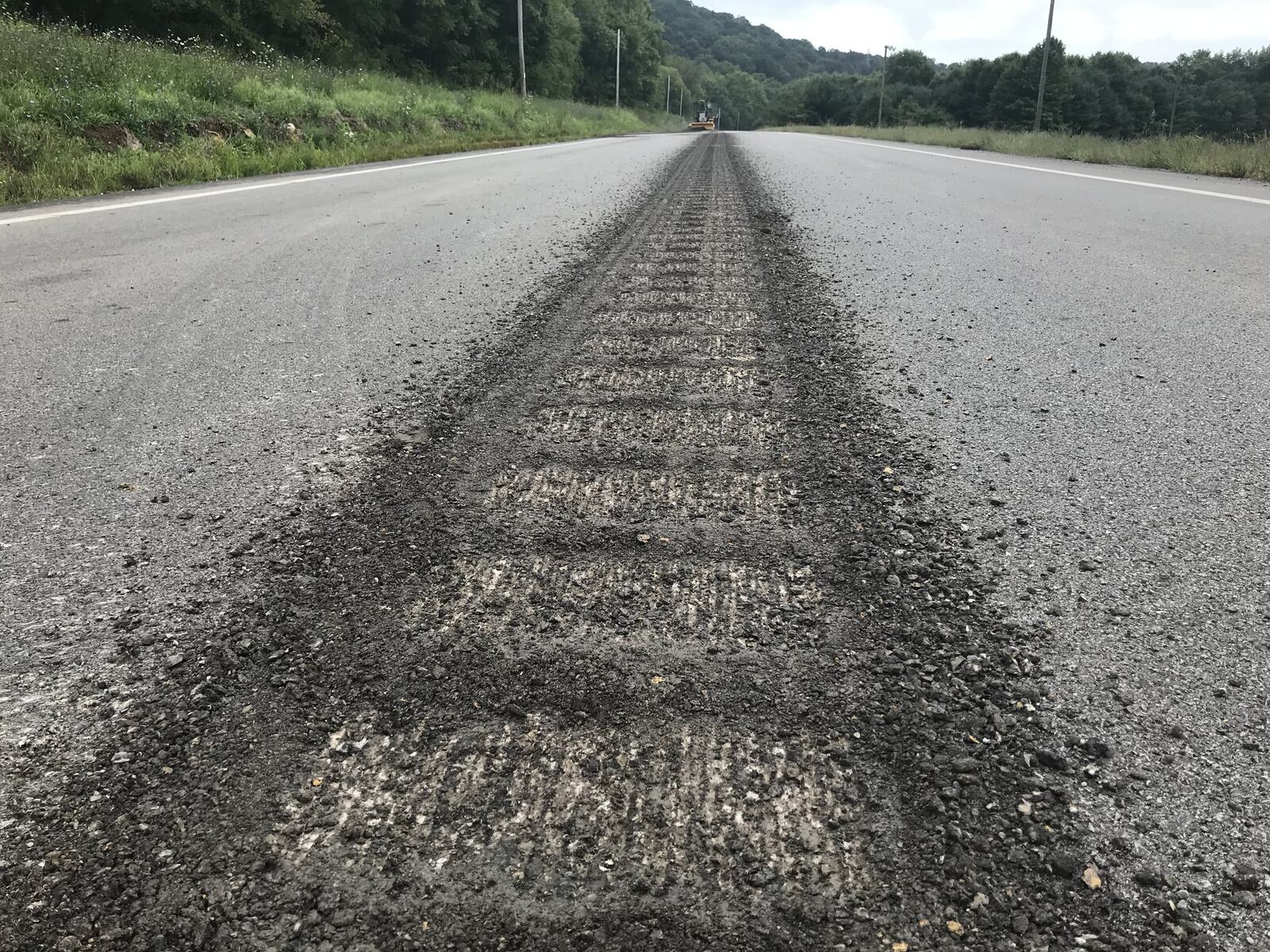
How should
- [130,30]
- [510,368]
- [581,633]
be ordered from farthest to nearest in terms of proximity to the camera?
[130,30], [510,368], [581,633]

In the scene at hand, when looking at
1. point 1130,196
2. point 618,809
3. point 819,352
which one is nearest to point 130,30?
point 1130,196

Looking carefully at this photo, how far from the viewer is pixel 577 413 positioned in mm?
2537

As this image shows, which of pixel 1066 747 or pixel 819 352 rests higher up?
pixel 819 352

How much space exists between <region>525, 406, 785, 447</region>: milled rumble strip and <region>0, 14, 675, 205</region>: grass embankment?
7.40m

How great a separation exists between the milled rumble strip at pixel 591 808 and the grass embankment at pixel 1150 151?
13.6 metres

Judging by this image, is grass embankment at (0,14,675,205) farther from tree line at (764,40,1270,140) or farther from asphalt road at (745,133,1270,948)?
tree line at (764,40,1270,140)

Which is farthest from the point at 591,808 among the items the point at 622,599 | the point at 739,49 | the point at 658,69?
the point at 739,49

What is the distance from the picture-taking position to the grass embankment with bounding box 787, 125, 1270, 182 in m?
11.9

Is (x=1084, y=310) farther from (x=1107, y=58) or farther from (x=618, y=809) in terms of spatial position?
(x=1107, y=58)

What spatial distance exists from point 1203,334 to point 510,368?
287 centimetres

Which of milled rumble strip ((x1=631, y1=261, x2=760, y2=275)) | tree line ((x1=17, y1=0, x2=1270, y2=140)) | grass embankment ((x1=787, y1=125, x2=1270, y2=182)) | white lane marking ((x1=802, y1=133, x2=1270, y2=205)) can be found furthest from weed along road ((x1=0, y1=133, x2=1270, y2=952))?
tree line ((x1=17, y1=0, x2=1270, y2=140))

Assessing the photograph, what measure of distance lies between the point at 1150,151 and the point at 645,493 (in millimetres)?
16382

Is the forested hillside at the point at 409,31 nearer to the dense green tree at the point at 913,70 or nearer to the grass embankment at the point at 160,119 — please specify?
the grass embankment at the point at 160,119

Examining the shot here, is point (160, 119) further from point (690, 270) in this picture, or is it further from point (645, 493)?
point (645, 493)
